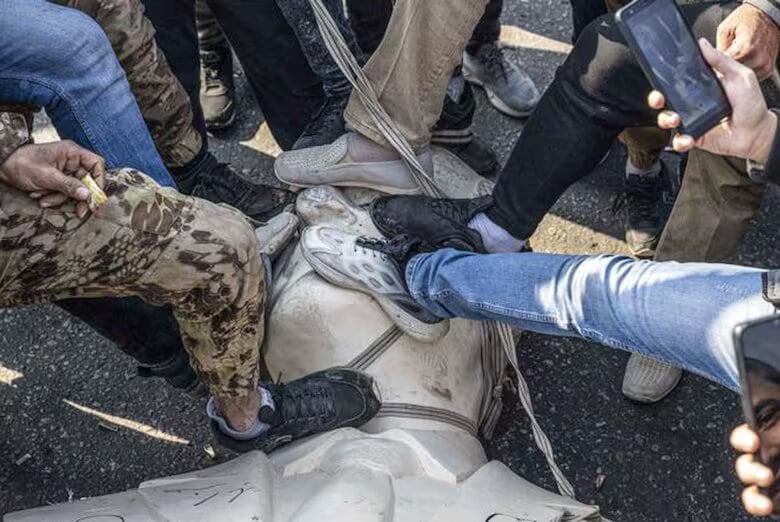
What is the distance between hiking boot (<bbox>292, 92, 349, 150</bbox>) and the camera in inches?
92.7

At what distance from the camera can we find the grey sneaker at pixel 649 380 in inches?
83.5

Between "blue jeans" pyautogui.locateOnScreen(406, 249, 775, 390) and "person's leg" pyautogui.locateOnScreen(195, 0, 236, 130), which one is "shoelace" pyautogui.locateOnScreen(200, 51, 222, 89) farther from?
"blue jeans" pyautogui.locateOnScreen(406, 249, 775, 390)

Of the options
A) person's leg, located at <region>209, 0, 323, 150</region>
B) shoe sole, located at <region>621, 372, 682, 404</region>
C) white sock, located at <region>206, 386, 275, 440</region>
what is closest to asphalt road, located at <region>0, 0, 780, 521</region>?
shoe sole, located at <region>621, 372, 682, 404</region>

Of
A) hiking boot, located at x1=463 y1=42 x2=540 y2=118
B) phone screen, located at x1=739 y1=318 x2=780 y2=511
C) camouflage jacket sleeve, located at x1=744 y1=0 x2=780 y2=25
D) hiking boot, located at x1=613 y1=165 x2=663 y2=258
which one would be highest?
camouflage jacket sleeve, located at x1=744 y1=0 x2=780 y2=25

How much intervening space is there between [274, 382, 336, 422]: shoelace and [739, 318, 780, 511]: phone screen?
3.01 ft

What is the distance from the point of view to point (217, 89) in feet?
9.30

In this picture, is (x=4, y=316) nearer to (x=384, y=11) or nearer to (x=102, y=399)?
(x=102, y=399)

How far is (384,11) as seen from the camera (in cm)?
248

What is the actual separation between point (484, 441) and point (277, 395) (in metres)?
0.52

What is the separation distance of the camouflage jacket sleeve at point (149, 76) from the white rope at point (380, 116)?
14.9 inches

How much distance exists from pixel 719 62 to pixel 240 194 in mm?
1315

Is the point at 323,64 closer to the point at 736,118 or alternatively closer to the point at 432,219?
the point at 432,219

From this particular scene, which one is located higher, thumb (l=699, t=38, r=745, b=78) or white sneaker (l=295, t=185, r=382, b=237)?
thumb (l=699, t=38, r=745, b=78)

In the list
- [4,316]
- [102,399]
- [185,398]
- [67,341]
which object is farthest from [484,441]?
[4,316]
